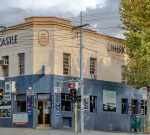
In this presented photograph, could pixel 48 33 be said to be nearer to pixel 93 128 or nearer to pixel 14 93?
pixel 14 93

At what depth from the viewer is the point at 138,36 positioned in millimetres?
28484

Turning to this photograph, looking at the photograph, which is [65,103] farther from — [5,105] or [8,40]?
[8,40]

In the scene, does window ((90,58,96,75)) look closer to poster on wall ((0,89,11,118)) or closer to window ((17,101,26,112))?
window ((17,101,26,112))

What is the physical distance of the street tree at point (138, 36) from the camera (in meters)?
28.6

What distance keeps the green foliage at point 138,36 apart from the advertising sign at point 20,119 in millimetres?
9640

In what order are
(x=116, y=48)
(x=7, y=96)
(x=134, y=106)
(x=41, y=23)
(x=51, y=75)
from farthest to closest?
(x=134, y=106) → (x=116, y=48) → (x=7, y=96) → (x=41, y=23) → (x=51, y=75)

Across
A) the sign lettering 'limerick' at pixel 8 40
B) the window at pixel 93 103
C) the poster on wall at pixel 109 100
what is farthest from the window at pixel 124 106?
the sign lettering 'limerick' at pixel 8 40

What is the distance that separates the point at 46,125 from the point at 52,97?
243 cm

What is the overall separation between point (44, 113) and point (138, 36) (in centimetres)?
1020

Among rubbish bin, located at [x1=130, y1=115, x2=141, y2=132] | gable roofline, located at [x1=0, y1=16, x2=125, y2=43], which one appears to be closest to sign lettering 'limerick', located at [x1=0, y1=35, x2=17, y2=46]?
gable roofline, located at [x1=0, y1=16, x2=125, y2=43]

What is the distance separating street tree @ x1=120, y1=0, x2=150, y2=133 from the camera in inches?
1127

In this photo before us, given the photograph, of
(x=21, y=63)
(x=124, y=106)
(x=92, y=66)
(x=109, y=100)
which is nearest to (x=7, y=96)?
(x=21, y=63)

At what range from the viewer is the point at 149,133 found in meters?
30.9

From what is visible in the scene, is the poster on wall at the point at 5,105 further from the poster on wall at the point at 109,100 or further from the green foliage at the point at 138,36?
the green foliage at the point at 138,36
